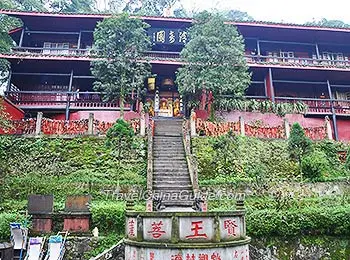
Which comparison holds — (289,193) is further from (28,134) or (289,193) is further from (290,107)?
(28,134)

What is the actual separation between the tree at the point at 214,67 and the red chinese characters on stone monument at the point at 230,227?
37.5 feet

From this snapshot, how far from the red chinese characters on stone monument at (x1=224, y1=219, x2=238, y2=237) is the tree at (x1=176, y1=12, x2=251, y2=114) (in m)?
11.4

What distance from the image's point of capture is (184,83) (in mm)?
18500

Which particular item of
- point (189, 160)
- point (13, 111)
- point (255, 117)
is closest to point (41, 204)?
point (189, 160)

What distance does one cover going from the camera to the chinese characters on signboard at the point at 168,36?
23000 millimetres

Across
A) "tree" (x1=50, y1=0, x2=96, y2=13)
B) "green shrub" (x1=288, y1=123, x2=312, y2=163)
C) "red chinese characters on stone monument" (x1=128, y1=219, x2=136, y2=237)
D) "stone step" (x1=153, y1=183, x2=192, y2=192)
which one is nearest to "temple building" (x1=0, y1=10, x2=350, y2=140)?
"green shrub" (x1=288, y1=123, x2=312, y2=163)

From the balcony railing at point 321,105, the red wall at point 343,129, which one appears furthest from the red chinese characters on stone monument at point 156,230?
the red wall at point 343,129

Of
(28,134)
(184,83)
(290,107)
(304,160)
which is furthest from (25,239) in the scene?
(290,107)

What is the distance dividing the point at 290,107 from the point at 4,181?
49.0 feet

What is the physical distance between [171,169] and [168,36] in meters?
12.6

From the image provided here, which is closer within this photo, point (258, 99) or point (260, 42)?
point (258, 99)

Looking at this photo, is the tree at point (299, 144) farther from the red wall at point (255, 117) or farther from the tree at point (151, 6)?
the tree at point (151, 6)

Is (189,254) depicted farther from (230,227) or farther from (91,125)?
(91,125)

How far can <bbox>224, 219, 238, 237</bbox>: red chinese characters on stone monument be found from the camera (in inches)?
274
